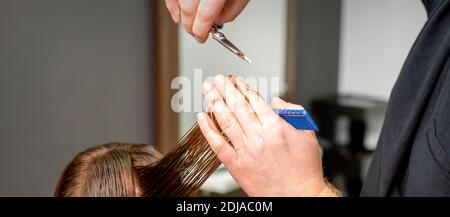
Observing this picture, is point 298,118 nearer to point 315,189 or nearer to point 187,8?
point 315,189

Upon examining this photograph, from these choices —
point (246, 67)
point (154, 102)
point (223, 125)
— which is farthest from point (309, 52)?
point (223, 125)

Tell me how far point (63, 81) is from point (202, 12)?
1298mm

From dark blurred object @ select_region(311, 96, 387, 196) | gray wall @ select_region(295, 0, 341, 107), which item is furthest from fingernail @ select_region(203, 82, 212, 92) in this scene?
dark blurred object @ select_region(311, 96, 387, 196)

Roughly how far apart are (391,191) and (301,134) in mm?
301

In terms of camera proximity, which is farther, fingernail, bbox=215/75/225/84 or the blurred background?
the blurred background

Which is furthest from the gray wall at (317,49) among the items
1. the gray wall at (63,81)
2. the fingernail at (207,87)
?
the fingernail at (207,87)

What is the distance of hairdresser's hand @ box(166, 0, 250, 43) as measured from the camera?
851mm

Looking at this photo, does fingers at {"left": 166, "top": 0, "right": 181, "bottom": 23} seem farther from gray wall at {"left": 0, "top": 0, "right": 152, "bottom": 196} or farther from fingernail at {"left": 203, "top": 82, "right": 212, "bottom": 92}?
gray wall at {"left": 0, "top": 0, "right": 152, "bottom": 196}

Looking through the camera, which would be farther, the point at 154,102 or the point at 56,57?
the point at 154,102

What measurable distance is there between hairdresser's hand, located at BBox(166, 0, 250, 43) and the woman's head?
318mm

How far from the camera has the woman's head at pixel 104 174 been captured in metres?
1.00

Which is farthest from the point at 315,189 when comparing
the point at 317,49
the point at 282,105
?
the point at 317,49

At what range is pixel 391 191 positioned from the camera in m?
0.93

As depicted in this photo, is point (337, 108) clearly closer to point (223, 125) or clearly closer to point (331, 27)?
point (331, 27)
